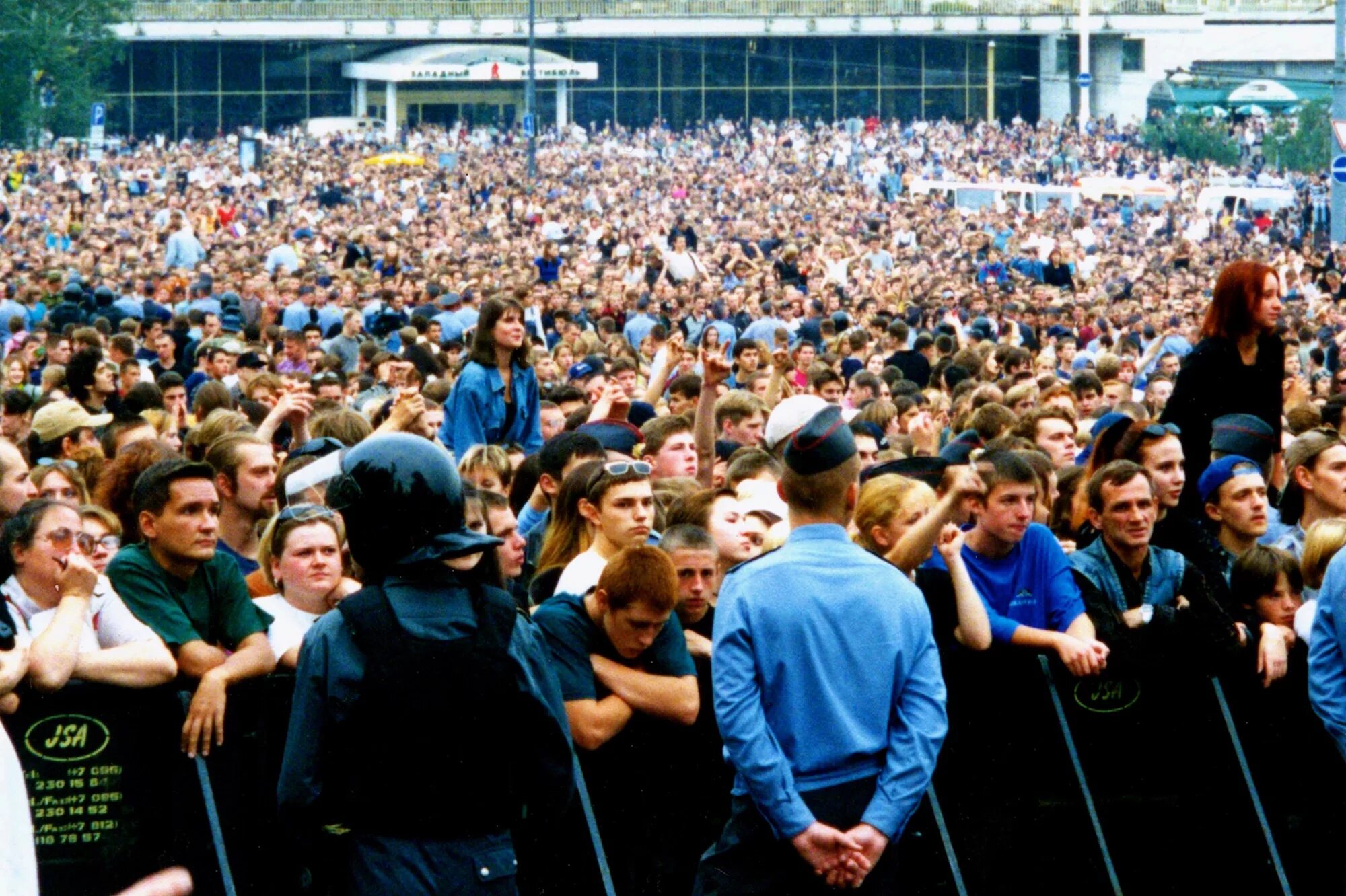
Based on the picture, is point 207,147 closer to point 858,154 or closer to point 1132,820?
point 858,154

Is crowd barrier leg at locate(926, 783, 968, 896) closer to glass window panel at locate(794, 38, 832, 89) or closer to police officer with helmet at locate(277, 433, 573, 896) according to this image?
police officer with helmet at locate(277, 433, 573, 896)

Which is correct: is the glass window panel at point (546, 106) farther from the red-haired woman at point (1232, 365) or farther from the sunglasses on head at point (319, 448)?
the sunglasses on head at point (319, 448)

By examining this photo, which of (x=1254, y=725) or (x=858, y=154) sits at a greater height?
(x=858, y=154)

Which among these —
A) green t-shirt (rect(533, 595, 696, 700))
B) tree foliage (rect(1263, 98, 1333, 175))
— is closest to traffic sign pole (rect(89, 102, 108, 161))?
tree foliage (rect(1263, 98, 1333, 175))

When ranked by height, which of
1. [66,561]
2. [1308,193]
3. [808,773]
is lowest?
[808,773]

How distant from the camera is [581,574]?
619cm

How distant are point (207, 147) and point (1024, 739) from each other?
6417 centimetres

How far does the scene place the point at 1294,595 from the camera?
684 cm

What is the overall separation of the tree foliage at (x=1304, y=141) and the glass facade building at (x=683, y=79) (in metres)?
16.4

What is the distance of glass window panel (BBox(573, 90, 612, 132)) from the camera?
253ft

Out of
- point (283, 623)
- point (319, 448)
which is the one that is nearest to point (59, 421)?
point (319, 448)

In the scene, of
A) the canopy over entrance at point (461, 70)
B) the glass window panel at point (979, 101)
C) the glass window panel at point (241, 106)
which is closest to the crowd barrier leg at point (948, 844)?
the canopy over entrance at point (461, 70)

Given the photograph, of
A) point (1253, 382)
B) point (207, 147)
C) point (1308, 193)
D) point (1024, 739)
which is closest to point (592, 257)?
point (1308, 193)

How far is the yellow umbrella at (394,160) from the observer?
5419 centimetres
